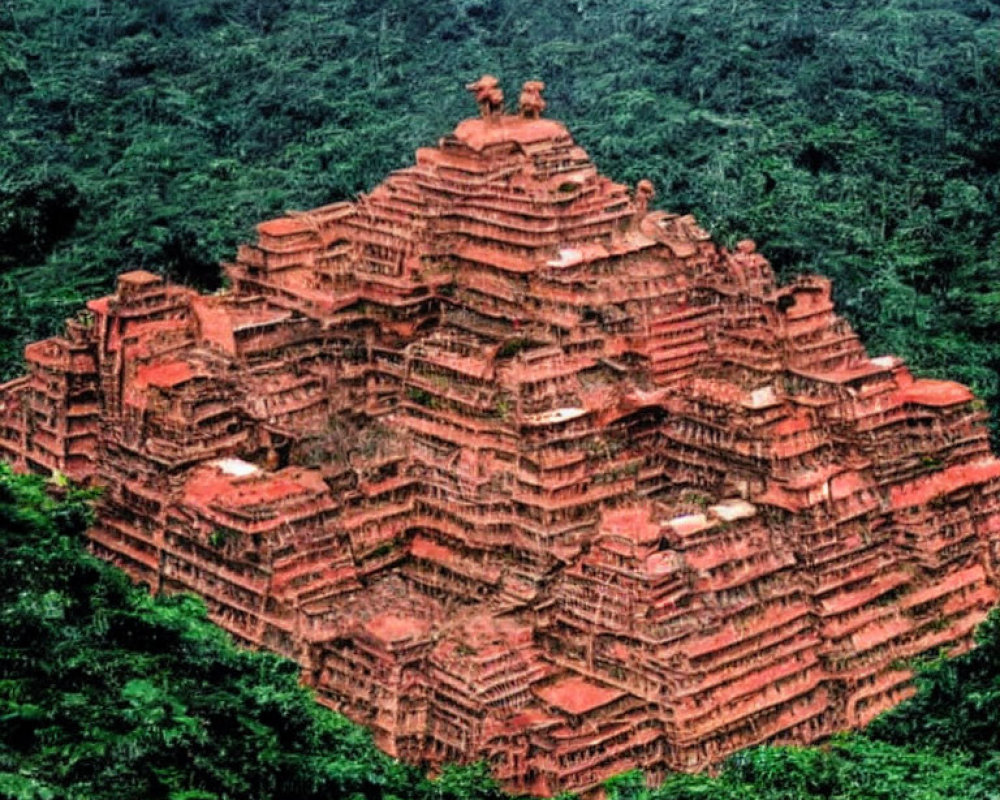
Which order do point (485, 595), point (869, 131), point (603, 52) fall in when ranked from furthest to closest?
point (603, 52) < point (869, 131) < point (485, 595)

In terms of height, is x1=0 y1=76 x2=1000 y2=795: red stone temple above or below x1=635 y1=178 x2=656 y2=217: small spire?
below

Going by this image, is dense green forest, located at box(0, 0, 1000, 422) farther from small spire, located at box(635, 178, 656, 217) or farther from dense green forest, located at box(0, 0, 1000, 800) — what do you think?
small spire, located at box(635, 178, 656, 217)

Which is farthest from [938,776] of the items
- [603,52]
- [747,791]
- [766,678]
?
[603,52]

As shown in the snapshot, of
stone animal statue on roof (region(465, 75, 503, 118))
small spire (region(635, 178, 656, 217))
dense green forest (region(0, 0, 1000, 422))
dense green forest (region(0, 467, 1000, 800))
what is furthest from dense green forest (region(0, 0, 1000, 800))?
stone animal statue on roof (region(465, 75, 503, 118))

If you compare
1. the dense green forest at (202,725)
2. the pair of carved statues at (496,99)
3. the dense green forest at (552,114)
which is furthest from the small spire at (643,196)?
the dense green forest at (202,725)

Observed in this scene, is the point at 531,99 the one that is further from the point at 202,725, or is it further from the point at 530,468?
the point at 202,725

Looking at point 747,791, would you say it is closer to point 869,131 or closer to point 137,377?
point 137,377
